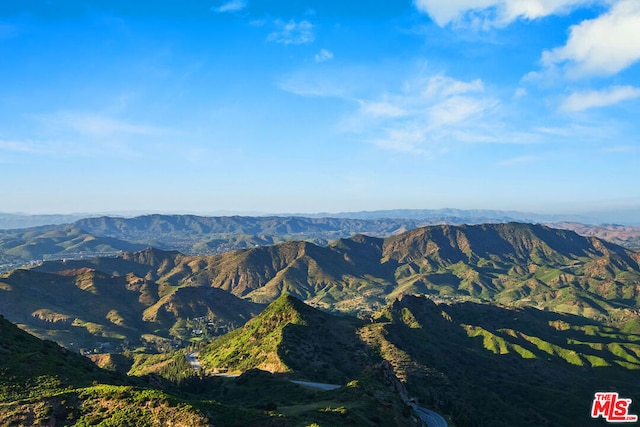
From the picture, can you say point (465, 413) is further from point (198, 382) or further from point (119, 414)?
point (119, 414)

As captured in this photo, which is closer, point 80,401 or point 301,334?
point 80,401

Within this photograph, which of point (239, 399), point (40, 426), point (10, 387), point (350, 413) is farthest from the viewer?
point (239, 399)

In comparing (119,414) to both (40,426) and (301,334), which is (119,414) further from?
(301,334)

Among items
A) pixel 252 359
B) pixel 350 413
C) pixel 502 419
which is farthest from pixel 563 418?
pixel 350 413

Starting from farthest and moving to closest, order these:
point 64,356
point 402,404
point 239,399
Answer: point 239,399 < point 402,404 < point 64,356

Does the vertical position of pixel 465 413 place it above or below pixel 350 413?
below

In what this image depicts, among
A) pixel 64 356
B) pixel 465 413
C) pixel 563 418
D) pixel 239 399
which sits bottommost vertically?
pixel 563 418

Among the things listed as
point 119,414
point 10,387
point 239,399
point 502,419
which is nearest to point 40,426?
point 119,414
